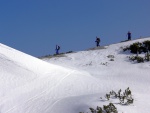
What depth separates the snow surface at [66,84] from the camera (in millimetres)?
11172

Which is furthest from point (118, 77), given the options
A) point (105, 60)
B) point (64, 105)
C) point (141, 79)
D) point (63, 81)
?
point (64, 105)

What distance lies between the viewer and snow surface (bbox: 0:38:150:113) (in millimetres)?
11172

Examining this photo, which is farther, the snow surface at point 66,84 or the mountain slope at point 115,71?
the mountain slope at point 115,71

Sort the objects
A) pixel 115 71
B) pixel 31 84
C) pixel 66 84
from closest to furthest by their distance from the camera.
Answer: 1. pixel 31 84
2. pixel 66 84
3. pixel 115 71

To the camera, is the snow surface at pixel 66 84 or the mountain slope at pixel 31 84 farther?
the mountain slope at pixel 31 84

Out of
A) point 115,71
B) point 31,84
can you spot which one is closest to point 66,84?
point 31,84

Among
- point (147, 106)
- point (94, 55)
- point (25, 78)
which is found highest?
point (94, 55)

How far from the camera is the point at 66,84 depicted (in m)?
14.5

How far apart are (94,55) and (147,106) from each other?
1233 cm

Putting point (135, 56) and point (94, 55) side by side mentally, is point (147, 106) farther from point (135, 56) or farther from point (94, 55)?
point (94, 55)

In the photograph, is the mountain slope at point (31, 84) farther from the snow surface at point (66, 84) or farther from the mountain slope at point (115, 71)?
the mountain slope at point (115, 71)

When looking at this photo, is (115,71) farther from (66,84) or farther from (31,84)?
(31,84)

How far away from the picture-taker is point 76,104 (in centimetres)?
1095

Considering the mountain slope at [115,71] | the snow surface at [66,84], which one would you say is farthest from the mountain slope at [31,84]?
the mountain slope at [115,71]
